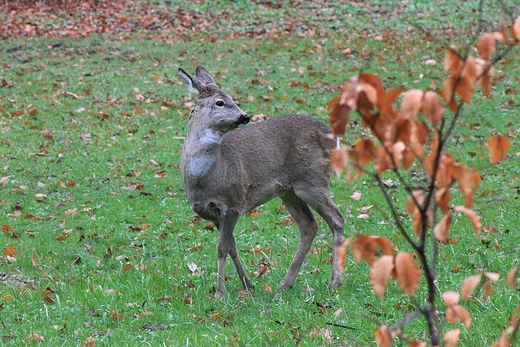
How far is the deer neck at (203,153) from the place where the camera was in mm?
6309

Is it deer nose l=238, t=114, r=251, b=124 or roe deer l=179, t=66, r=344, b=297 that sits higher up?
deer nose l=238, t=114, r=251, b=124

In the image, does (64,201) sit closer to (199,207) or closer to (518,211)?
(199,207)

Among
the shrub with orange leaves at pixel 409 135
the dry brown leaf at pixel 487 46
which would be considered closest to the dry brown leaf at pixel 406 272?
the shrub with orange leaves at pixel 409 135

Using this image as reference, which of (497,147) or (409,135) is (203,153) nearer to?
(497,147)

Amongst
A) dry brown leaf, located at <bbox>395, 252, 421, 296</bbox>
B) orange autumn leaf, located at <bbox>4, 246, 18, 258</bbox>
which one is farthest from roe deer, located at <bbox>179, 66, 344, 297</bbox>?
dry brown leaf, located at <bbox>395, 252, 421, 296</bbox>

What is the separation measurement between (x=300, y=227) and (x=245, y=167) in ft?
2.90

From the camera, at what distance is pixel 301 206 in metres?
7.23

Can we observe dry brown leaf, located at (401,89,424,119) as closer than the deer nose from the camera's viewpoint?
Yes

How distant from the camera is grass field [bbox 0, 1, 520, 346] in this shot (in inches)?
211

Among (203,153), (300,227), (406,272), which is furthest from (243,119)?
(406,272)

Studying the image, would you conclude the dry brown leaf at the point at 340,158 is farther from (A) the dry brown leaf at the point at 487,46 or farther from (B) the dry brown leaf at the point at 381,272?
(A) the dry brown leaf at the point at 487,46

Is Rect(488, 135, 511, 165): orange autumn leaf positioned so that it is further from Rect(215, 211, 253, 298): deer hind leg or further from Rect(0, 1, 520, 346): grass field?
Rect(215, 211, 253, 298): deer hind leg

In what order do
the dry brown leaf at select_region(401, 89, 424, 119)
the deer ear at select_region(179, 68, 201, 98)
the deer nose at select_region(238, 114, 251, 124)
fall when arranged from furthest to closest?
the deer ear at select_region(179, 68, 201, 98)
the deer nose at select_region(238, 114, 251, 124)
the dry brown leaf at select_region(401, 89, 424, 119)

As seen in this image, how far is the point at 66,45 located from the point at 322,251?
1376cm
